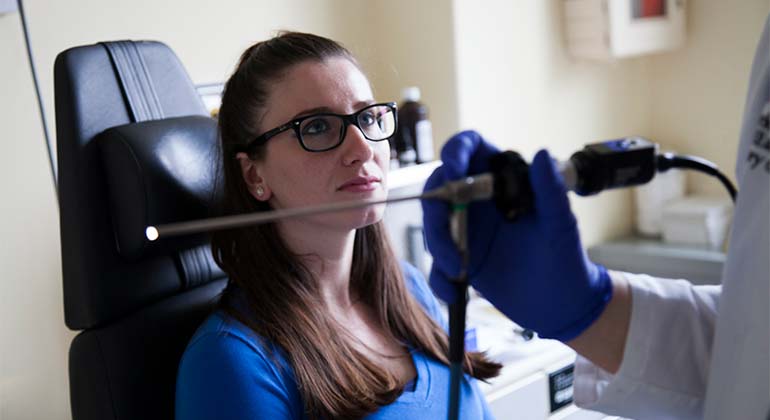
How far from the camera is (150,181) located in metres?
1.22

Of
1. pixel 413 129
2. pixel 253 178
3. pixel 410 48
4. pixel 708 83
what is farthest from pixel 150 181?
pixel 708 83

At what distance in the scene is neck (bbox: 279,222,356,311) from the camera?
4.49 ft

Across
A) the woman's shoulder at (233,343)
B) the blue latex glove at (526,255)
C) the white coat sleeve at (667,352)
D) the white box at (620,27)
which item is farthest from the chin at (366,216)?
the white box at (620,27)

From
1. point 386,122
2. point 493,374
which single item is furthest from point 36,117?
point 493,374

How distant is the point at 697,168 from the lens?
926 mm

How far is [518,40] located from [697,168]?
1.51m

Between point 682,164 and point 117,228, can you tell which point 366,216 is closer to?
point 117,228

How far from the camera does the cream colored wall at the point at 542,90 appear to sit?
7.44 feet

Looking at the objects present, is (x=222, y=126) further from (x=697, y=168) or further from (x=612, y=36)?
(x=612, y=36)

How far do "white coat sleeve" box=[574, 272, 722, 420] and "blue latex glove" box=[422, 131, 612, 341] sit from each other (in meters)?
0.06

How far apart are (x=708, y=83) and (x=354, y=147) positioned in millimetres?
1728

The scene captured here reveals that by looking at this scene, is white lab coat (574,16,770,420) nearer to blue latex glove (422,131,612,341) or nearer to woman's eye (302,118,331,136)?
blue latex glove (422,131,612,341)

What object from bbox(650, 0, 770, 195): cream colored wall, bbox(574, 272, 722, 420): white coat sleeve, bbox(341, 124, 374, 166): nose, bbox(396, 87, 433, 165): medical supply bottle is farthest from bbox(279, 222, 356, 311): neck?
bbox(650, 0, 770, 195): cream colored wall

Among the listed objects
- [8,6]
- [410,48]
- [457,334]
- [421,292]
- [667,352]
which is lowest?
[421,292]
